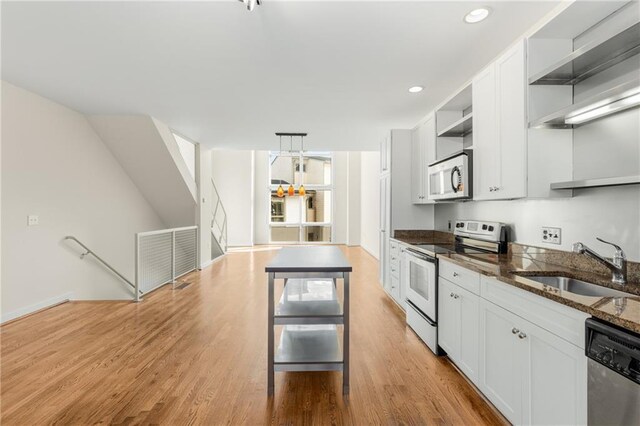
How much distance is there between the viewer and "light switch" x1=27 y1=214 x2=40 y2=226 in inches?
145

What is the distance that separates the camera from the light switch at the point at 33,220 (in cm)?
368

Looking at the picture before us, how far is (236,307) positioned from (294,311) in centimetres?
198

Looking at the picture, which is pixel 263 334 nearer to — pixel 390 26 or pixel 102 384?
pixel 102 384

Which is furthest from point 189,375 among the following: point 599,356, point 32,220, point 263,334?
point 32,220

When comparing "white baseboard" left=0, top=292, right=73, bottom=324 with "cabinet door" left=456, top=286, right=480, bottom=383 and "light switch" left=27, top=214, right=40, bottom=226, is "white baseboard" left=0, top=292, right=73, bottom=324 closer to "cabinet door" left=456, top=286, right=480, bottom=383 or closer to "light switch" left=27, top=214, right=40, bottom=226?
"light switch" left=27, top=214, right=40, bottom=226

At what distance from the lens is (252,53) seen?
2711 millimetres

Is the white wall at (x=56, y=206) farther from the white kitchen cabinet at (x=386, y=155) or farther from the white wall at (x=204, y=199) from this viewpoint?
the white kitchen cabinet at (x=386, y=155)

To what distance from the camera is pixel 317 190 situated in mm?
11398

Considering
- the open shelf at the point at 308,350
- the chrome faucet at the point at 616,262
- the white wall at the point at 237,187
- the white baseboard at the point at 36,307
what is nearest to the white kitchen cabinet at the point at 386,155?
the open shelf at the point at 308,350

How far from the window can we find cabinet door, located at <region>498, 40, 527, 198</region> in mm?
9028

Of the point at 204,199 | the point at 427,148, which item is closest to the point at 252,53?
the point at 427,148

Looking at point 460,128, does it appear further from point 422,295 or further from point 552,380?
point 552,380

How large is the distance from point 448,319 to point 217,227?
7900mm

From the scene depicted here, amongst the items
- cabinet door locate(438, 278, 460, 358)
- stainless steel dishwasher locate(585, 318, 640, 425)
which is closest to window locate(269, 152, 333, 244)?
cabinet door locate(438, 278, 460, 358)
